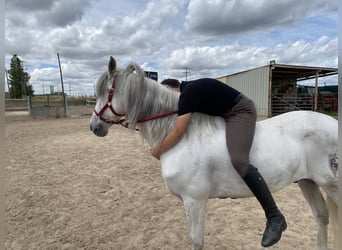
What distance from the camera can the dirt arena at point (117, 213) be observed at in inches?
117

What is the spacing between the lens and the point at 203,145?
6.51 ft

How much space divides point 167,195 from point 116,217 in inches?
38.8

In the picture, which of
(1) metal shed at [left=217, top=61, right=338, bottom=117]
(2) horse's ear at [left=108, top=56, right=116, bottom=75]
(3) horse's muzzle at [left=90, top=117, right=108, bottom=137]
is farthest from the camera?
(1) metal shed at [left=217, top=61, right=338, bottom=117]

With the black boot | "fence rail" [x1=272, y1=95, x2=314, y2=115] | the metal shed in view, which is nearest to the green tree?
the metal shed

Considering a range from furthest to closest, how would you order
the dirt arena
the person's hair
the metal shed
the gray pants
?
the metal shed < the dirt arena < the person's hair < the gray pants

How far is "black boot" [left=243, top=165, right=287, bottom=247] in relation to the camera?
1894mm

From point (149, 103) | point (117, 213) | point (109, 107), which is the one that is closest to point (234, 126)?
point (149, 103)

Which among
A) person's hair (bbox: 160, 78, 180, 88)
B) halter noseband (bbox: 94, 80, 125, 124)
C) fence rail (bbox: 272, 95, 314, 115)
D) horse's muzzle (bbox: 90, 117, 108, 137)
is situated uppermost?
person's hair (bbox: 160, 78, 180, 88)

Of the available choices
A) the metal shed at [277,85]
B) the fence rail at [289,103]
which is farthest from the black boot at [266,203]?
the fence rail at [289,103]

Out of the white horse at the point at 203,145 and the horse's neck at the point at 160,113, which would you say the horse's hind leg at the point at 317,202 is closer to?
the white horse at the point at 203,145

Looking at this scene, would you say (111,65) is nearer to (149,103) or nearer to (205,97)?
(149,103)

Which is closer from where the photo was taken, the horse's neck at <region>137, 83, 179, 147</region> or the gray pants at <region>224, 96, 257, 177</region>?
the gray pants at <region>224, 96, 257, 177</region>

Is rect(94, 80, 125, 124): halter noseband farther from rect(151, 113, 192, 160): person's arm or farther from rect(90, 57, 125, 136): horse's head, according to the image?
rect(151, 113, 192, 160): person's arm

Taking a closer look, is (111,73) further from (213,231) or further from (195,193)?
(213,231)
